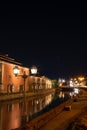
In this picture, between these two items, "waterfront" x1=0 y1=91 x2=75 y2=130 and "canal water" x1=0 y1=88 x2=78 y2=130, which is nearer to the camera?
"canal water" x1=0 y1=88 x2=78 y2=130

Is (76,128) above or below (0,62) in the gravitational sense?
below

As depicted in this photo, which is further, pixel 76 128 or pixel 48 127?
pixel 48 127

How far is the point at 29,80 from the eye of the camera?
68875mm

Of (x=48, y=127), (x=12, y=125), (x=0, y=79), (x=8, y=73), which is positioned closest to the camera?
(x=48, y=127)

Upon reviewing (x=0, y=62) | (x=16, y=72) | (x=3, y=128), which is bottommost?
(x=3, y=128)

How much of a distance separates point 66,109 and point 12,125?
11.8 ft

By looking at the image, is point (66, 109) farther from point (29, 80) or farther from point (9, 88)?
point (29, 80)

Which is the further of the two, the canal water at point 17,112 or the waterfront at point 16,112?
the waterfront at point 16,112

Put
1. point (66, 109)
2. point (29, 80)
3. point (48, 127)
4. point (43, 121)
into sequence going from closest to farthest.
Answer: point (48, 127)
point (43, 121)
point (66, 109)
point (29, 80)

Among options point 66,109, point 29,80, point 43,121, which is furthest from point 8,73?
point 43,121

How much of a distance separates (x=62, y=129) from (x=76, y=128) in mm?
2006

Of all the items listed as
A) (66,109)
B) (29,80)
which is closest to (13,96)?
(29,80)

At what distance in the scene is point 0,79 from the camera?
153ft

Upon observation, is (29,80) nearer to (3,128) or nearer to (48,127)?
(3,128)
